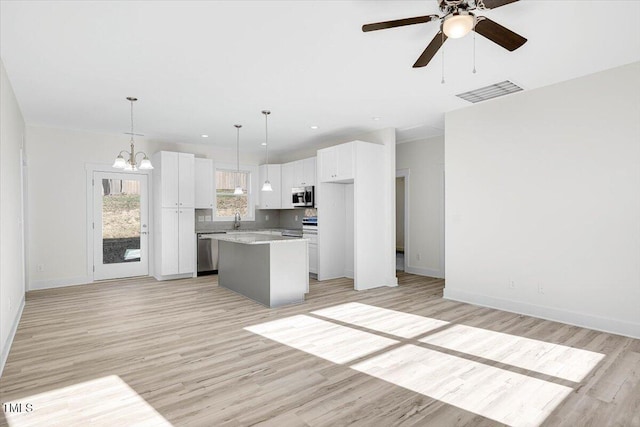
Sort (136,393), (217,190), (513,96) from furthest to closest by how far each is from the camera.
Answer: (217,190), (513,96), (136,393)

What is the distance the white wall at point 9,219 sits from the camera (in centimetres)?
327

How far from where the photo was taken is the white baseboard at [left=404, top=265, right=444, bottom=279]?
22.3ft

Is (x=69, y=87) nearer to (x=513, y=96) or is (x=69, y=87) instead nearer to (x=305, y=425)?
(x=305, y=425)

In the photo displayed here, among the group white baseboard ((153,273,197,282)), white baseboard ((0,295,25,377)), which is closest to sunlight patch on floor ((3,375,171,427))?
white baseboard ((0,295,25,377))

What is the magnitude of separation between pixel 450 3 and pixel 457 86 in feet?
7.15

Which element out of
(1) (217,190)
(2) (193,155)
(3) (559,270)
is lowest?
(3) (559,270)

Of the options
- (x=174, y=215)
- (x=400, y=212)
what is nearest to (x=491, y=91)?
(x=400, y=212)

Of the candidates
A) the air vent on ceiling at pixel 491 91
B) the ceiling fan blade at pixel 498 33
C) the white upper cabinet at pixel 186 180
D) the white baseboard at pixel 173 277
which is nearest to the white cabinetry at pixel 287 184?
the white upper cabinet at pixel 186 180

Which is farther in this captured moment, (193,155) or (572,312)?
(193,155)

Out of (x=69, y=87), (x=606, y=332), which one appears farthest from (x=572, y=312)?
(x=69, y=87)

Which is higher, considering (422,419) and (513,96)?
(513,96)

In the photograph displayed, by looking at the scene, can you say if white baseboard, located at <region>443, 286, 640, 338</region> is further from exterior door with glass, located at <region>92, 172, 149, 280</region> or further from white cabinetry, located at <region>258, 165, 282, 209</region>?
exterior door with glass, located at <region>92, 172, 149, 280</region>

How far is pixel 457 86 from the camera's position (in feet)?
13.5

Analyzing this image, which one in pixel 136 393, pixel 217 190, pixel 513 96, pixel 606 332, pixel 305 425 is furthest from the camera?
pixel 217 190
